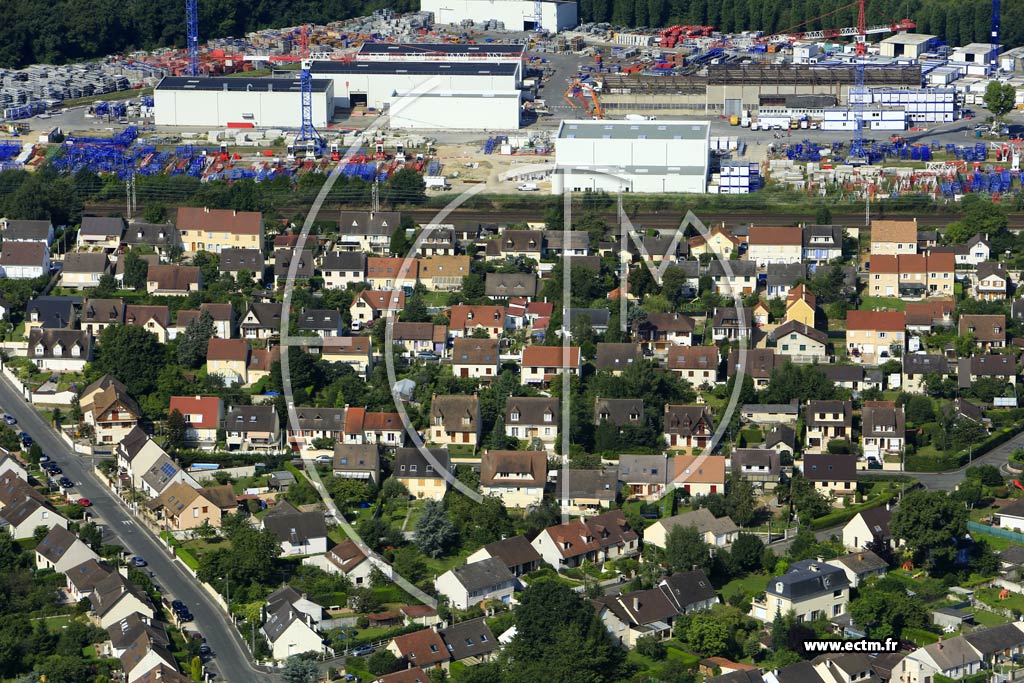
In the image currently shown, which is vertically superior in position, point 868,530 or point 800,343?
point 800,343

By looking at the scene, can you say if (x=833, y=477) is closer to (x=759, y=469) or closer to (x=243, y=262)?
(x=759, y=469)

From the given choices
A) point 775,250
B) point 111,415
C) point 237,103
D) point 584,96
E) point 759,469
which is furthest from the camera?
point 584,96

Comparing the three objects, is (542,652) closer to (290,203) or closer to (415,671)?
(415,671)

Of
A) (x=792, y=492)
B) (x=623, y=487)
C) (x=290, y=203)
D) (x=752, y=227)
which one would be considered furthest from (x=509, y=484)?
(x=290, y=203)

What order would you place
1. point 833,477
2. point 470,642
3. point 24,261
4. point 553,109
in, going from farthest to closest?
point 553,109 → point 24,261 → point 833,477 → point 470,642

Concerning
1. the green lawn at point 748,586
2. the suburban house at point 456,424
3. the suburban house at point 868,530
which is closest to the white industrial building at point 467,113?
the suburban house at point 456,424

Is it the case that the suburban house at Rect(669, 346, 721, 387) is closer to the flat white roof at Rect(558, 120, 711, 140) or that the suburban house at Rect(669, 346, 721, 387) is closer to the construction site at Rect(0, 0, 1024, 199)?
the construction site at Rect(0, 0, 1024, 199)

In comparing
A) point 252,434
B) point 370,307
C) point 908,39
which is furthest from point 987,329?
point 908,39
